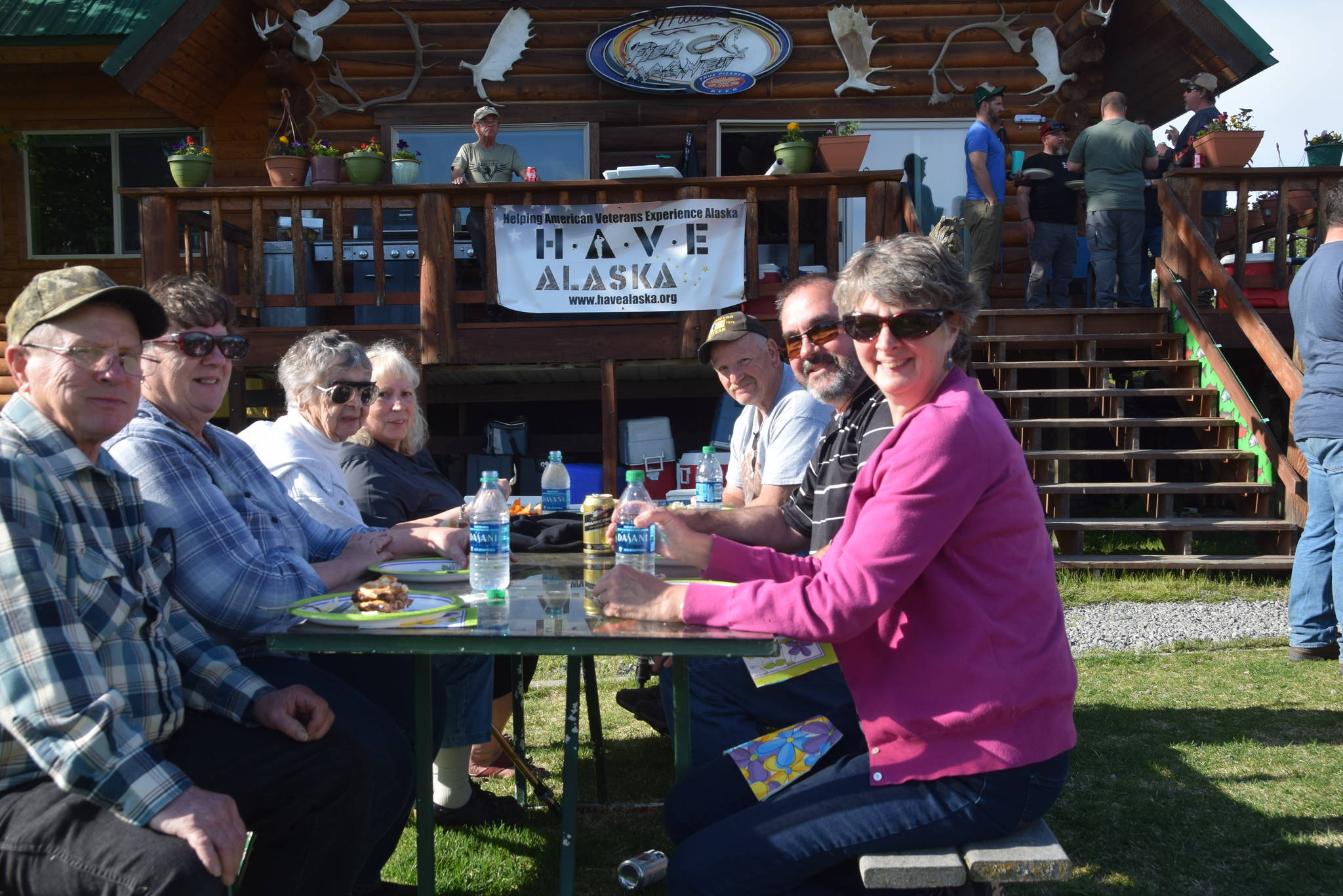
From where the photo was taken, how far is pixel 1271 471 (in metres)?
7.36

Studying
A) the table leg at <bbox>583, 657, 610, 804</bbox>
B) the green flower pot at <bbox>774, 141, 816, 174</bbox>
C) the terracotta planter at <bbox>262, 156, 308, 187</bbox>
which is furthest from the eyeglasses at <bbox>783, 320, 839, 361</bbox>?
the terracotta planter at <bbox>262, 156, 308, 187</bbox>

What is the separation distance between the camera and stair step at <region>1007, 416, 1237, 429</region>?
7.72 meters

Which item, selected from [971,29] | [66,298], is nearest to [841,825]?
[66,298]

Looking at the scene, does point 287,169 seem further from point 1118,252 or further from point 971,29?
point 1118,252

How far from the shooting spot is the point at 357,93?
10312 mm

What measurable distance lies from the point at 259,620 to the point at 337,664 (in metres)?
0.60

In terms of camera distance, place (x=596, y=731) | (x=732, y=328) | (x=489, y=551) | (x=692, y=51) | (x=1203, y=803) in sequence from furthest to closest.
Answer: (x=692, y=51)
(x=732, y=328)
(x=596, y=731)
(x=1203, y=803)
(x=489, y=551)

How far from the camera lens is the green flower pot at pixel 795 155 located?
26.7 feet

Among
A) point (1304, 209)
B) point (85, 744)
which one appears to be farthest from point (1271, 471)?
point (85, 744)

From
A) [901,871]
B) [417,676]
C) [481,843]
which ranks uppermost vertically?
[417,676]

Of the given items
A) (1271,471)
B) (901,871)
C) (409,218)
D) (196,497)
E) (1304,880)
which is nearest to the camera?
(901,871)

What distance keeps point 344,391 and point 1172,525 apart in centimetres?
576

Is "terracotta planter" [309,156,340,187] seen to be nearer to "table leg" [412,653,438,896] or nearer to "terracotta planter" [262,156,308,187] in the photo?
"terracotta planter" [262,156,308,187]

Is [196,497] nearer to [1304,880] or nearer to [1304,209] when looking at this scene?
[1304,880]
